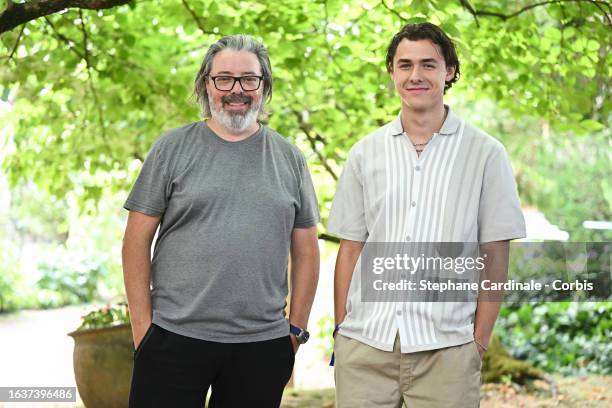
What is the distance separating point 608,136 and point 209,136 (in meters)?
9.22

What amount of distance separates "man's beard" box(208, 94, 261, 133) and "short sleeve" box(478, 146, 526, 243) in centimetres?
70

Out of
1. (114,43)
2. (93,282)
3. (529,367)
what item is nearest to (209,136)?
(114,43)

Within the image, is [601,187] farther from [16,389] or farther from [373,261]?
[373,261]

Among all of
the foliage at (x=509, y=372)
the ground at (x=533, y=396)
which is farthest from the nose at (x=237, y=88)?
the foliage at (x=509, y=372)

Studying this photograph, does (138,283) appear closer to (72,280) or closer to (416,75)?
(416,75)

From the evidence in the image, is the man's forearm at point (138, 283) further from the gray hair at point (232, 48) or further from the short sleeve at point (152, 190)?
the gray hair at point (232, 48)

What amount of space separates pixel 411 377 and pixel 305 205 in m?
0.64

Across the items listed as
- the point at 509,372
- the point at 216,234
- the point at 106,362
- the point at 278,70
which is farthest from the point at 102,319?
the point at 216,234

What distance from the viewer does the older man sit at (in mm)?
2398

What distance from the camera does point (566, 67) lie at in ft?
15.6

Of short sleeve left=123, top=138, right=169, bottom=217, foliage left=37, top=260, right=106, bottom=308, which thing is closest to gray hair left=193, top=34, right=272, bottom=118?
short sleeve left=123, top=138, right=169, bottom=217

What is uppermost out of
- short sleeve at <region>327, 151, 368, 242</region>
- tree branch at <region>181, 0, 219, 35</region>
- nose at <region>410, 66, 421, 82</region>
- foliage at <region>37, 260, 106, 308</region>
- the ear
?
tree branch at <region>181, 0, 219, 35</region>

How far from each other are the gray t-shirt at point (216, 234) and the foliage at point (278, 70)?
5.75 feet

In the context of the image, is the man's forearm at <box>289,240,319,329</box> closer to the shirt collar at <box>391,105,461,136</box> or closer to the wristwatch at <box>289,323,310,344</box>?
the wristwatch at <box>289,323,310,344</box>
